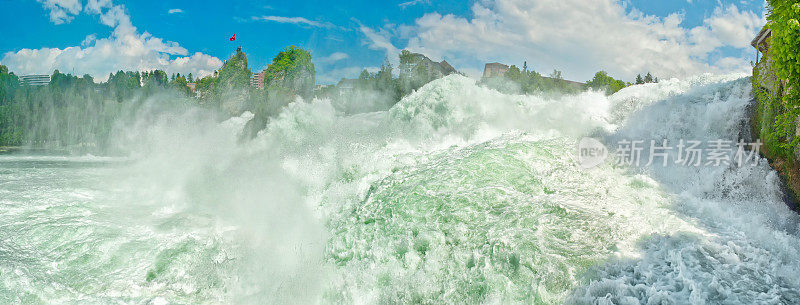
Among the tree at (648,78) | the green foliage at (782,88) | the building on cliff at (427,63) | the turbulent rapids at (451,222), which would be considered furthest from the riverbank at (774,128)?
the tree at (648,78)

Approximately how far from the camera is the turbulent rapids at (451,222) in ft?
12.6

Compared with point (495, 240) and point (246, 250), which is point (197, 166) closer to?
point (246, 250)

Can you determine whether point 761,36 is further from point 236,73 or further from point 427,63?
point 236,73

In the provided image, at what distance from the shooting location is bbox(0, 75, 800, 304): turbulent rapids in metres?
3.83

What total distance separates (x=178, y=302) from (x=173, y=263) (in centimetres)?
90

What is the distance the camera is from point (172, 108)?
4528cm

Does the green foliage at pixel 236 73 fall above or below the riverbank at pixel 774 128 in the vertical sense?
above

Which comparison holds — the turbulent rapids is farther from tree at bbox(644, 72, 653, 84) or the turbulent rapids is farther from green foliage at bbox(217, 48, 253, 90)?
tree at bbox(644, 72, 653, 84)

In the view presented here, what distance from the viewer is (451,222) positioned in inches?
182

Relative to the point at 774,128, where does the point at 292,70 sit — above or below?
above

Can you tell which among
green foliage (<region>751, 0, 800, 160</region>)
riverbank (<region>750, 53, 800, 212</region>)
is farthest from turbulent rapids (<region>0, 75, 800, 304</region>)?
green foliage (<region>751, 0, 800, 160</region>)

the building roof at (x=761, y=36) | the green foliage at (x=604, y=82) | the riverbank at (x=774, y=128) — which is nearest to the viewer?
the riverbank at (x=774, y=128)

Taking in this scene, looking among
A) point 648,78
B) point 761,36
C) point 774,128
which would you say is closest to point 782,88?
point 774,128

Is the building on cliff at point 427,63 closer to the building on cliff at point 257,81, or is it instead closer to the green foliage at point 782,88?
the building on cliff at point 257,81
